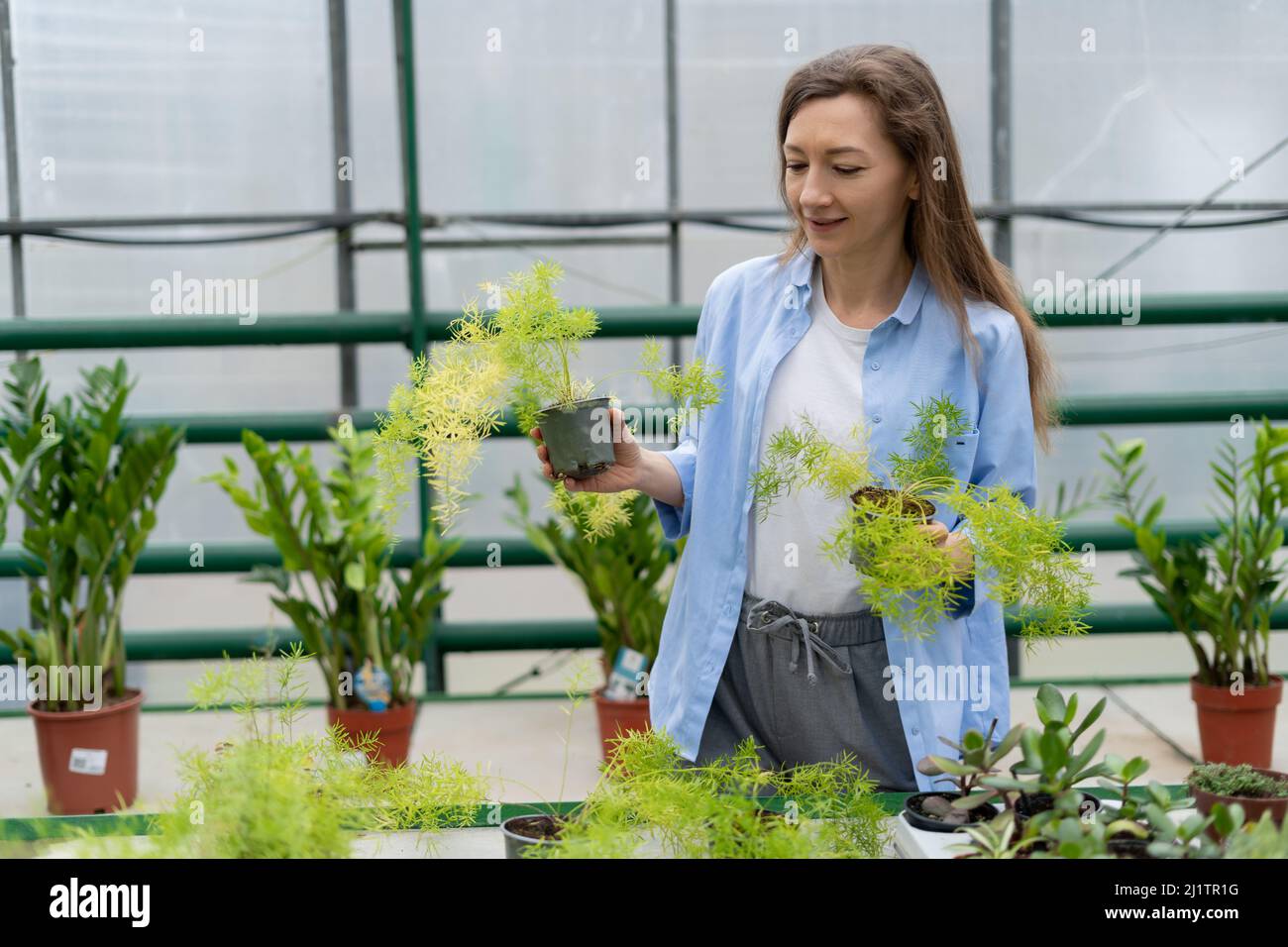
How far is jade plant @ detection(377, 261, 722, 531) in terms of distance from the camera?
1.42 m

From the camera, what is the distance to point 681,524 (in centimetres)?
188

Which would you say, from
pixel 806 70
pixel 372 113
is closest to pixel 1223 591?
pixel 806 70

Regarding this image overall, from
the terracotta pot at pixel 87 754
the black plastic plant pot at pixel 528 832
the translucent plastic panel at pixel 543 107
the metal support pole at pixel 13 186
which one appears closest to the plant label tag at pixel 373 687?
the terracotta pot at pixel 87 754

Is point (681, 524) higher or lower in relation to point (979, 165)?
lower

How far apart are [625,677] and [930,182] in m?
2.46

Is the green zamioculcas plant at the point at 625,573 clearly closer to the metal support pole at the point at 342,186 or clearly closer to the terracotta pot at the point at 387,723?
the terracotta pot at the point at 387,723

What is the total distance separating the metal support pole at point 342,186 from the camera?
4.70 meters

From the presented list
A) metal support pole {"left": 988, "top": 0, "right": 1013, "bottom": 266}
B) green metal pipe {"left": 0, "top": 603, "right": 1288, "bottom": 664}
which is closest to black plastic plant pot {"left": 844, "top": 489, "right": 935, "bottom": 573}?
green metal pipe {"left": 0, "top": 603, "right": 1288, "bottom": 664}

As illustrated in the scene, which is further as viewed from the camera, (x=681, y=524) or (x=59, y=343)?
(x=59, y=343)

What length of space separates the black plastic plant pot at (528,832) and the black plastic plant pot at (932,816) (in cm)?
35

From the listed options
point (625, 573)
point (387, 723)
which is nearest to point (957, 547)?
point (625, 573)

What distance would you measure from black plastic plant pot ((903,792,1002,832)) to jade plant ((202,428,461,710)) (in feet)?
8.32
